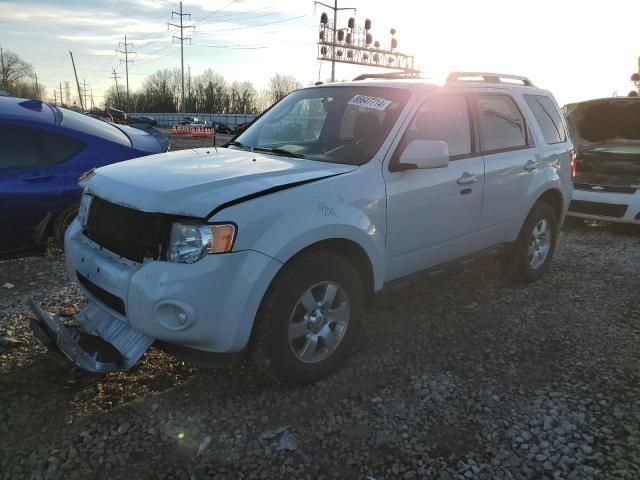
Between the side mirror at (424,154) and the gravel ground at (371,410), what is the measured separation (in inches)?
52.9

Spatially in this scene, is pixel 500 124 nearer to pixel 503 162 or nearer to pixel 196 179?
pixel 503 162

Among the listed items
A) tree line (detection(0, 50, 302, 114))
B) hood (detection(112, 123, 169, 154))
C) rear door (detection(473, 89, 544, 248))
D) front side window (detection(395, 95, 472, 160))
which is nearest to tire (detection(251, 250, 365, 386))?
front side window (detection(395, 95, 472, 160))

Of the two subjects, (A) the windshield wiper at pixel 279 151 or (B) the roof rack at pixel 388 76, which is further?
(B) the roof rack at pixel 388 76

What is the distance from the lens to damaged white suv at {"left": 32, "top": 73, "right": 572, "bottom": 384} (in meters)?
2.61

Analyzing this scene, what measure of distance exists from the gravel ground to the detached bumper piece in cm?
30

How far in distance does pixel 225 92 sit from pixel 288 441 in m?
106

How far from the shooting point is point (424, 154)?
3.32 metres

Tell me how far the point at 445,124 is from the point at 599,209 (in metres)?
4.78

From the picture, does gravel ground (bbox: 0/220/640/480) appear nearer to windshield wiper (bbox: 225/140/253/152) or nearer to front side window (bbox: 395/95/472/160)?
front side window (bbox: 395/95/472/160)

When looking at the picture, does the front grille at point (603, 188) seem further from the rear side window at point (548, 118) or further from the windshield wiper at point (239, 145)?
the windshield wiper at point (239, 145)

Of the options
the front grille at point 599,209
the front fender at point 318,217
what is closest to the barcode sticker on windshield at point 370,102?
the front fender at point 318,217

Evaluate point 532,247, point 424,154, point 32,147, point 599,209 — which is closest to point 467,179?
point 424,154

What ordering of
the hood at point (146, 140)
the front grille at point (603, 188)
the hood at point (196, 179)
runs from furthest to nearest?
1. the front grille at point (603, 188)
2. the hood at point (146, 140)
3. the hood at point (196, 179)

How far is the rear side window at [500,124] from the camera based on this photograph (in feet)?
14.0
